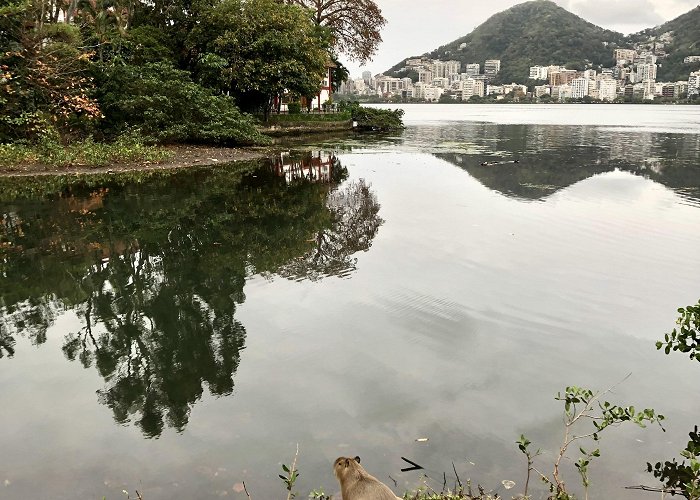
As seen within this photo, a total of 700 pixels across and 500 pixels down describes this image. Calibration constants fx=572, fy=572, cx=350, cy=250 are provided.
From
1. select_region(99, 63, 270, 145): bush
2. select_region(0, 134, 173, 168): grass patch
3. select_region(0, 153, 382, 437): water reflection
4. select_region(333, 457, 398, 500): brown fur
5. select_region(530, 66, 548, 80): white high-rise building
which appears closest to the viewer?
select_region(333, 457, 398, 500): brown fur

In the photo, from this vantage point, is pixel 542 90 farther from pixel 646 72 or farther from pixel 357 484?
pixel 357 484

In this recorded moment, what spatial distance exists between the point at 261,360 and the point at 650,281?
6.20 metres

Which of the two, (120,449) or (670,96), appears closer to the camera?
(120,449)

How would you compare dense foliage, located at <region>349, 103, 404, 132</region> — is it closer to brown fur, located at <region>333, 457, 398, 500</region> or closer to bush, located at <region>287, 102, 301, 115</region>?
bush, located at <region>287, 102, 301, 115</region>

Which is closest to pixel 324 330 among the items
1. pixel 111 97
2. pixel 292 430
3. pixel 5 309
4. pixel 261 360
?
pixel 261 360

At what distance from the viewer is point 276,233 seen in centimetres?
1195

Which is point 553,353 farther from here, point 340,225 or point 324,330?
point 340,225

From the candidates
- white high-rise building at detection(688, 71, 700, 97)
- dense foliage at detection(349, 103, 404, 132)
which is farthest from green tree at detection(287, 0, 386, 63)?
white high-rise building at detection(688, 71, 700, 97)

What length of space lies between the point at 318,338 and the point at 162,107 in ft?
72.3

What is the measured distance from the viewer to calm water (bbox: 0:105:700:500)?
4.55m

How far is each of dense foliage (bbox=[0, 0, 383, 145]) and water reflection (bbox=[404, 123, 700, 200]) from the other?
10.2 meters

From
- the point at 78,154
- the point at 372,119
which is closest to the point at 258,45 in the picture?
the point at 78,154

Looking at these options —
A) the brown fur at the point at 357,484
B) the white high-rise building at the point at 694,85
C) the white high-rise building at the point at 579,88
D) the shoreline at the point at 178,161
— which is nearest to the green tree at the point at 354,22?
the shoreline at the point at 178,161

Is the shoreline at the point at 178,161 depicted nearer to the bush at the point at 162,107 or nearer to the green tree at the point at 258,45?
the bush at the point at 162,107
